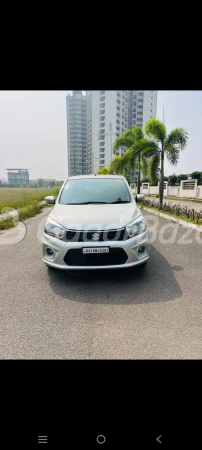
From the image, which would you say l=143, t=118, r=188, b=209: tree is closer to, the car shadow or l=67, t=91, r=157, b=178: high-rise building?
the car shadow

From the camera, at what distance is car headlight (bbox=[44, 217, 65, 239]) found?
10.3 ft

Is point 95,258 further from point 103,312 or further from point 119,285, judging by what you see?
point 103,312

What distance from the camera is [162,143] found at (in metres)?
11.2

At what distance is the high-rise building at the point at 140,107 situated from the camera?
88.8 m

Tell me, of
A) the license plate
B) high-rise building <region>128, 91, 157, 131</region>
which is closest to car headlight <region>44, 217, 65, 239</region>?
the license plate

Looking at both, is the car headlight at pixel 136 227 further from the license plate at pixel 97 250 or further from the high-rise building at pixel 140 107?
the high-rise building at pixel 140 107

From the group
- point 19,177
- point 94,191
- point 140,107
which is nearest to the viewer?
point 94,191

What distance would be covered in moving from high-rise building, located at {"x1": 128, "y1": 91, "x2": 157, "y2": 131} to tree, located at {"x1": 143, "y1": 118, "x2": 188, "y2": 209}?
85.0m

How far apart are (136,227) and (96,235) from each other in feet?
1.99

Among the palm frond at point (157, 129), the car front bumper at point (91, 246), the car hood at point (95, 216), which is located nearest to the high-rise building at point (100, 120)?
the palm frond at point (157, 129)

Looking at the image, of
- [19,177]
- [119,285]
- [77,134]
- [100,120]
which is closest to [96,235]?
[119,285]
